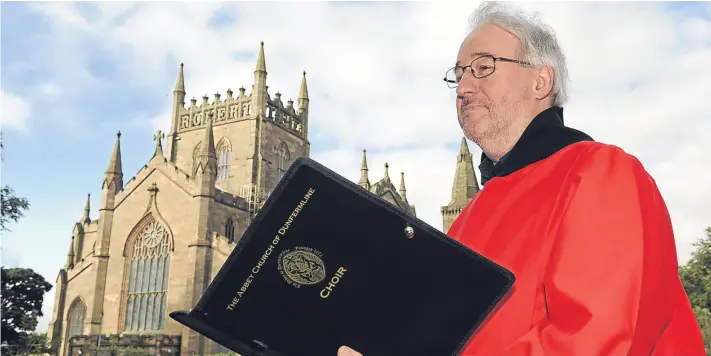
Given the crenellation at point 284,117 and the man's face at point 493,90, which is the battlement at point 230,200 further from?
the man's face at point 493,90

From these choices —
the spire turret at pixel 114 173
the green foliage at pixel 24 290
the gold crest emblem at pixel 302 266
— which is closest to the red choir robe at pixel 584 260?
the gold crest emblem at pixel 302 266

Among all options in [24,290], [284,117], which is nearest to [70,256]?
[24,290]

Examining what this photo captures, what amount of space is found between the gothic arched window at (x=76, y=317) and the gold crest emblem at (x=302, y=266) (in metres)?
38.0

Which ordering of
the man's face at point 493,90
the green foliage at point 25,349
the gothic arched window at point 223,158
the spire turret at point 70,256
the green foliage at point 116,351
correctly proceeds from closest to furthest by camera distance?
the man's face at point 493,90
the green foliage at point 25,349
the green foliage at point 116,351
the spire turret at point 70,256
the gothic arched window at point 223,158

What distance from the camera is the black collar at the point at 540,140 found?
210 centimetres

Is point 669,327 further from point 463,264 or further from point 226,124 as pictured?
point 226,124

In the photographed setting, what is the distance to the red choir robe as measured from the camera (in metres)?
1.65

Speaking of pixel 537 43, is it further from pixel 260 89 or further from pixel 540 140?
pixel 260 89

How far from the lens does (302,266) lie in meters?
1.78

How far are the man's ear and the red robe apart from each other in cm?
29

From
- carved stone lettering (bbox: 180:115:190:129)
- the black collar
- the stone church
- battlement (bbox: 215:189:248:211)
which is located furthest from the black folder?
carved stone lettering (bbox: 180:115:190:129)

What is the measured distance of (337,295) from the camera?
71.0 inches

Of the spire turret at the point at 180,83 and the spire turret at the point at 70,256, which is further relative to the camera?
the spire turret at the point at 180,83

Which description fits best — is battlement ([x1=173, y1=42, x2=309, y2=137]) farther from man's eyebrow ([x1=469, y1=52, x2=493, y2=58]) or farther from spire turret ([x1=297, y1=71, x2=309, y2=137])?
man's eyebrow ([x1=469, y1=52, x2=493, y2=58])
